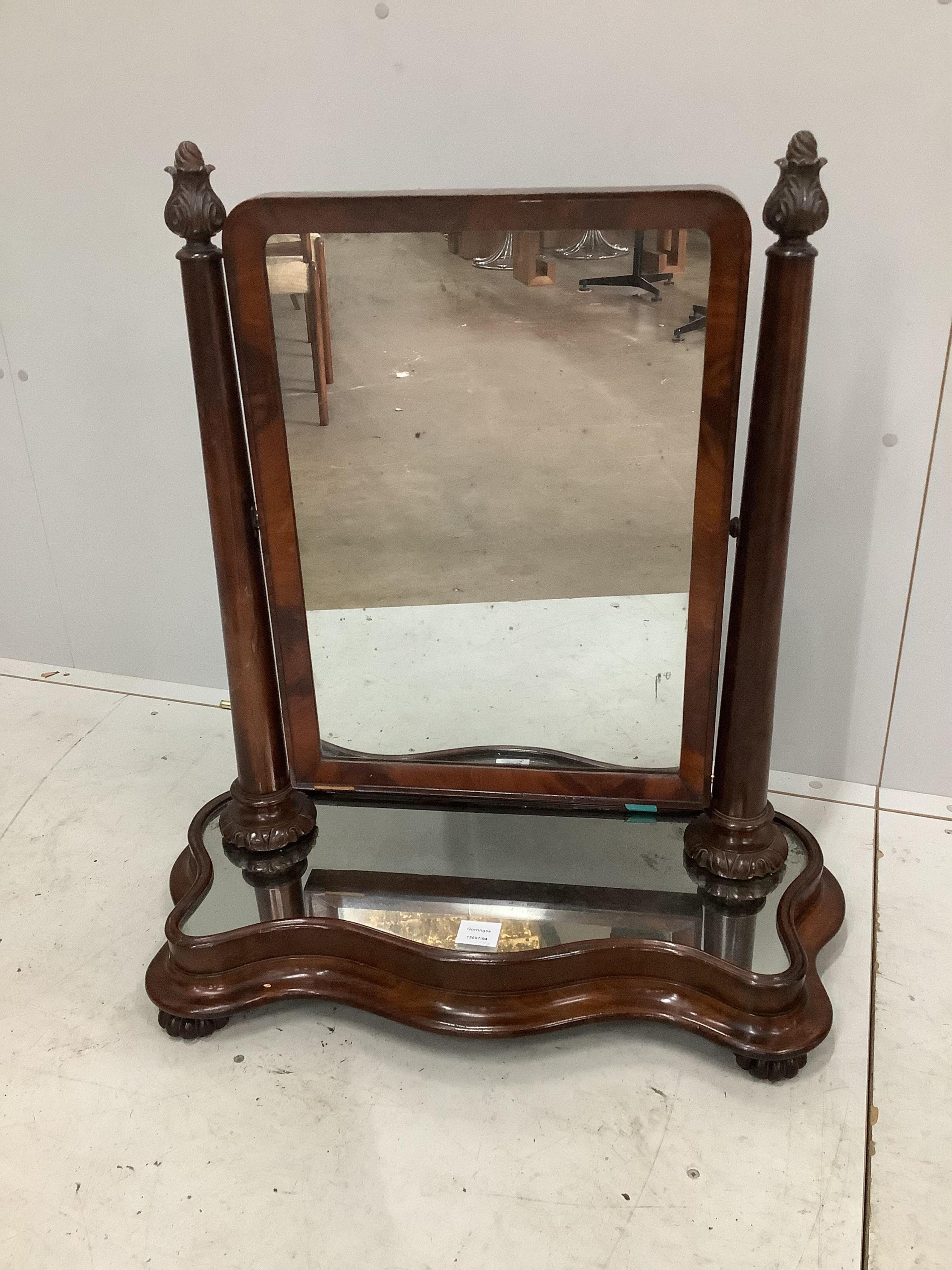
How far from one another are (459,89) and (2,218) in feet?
2.36

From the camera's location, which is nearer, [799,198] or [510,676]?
[799,198]

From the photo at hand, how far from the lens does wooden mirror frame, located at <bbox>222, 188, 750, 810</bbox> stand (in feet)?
3.25

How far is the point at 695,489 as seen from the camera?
1.09 metres

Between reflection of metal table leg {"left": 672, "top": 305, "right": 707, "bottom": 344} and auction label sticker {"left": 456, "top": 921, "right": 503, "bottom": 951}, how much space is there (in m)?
0.62

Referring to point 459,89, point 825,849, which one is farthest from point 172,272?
point 825,849

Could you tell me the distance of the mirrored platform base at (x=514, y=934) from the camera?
1.10 metres

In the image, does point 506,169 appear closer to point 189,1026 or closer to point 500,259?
point 500,259

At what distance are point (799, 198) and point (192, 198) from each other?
55 centimetres

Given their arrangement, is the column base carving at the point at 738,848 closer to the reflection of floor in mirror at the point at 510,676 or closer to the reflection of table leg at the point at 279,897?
the reflection of floor in mirror at the point at 510,676

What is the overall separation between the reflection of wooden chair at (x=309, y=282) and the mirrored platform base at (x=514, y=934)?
1.80 ft

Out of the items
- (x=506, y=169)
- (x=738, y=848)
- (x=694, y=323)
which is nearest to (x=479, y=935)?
(x=738, y=848)

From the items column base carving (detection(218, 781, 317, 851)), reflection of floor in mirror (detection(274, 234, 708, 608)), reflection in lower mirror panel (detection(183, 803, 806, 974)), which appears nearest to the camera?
reflection of floor in mirror (detection(274, 234, 708, 608))

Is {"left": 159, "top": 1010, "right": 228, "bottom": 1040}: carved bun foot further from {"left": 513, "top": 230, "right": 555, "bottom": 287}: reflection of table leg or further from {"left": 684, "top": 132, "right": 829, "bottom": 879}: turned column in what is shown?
{"left": 513, "top": 230, "right": 555, "bottom": 287}: reflection of table leg

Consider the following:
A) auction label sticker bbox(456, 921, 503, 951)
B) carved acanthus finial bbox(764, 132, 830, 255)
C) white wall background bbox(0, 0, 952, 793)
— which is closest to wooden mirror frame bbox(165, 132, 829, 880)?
carved acanthus finial bbox(764, 132, 830, 255)
